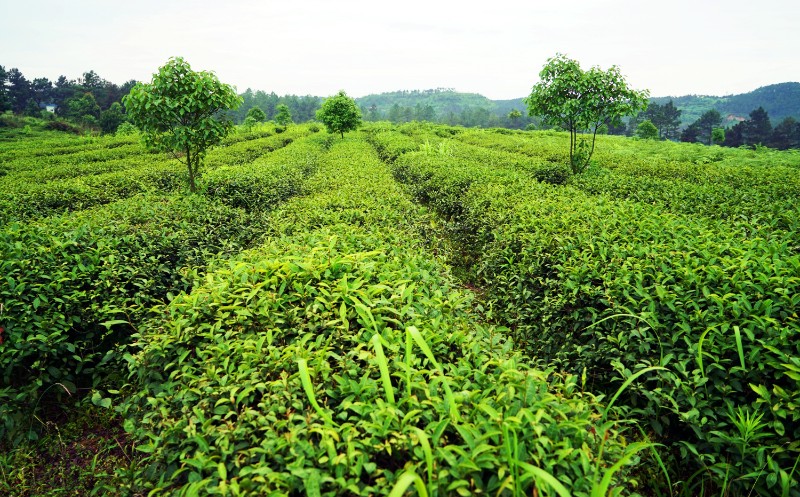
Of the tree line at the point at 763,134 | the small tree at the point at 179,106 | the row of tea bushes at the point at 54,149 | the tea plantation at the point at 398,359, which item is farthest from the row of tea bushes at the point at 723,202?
the tree line at the point at 763,134

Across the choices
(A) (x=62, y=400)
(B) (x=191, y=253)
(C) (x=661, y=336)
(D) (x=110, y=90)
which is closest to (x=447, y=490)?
(C) (x=661, y=336)

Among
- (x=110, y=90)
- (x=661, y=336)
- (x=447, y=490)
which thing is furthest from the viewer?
(x=110, y=90)

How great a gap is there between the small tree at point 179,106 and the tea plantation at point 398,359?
9.40 feet

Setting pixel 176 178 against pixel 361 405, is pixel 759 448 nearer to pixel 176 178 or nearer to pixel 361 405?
pixel 361 405

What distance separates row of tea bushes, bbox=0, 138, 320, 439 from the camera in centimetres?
317

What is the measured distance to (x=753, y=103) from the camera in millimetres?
132125

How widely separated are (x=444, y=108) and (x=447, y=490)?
204131 mm

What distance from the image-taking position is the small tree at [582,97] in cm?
1015

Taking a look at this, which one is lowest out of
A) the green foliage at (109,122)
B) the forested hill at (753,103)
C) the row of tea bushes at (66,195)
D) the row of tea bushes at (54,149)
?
the row of tea bushes at (66,195)

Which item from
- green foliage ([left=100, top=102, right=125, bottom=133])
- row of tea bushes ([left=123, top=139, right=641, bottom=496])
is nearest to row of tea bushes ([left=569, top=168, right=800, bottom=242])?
row of tea bushes ([left=123, top=139, right=641, bottom=496])

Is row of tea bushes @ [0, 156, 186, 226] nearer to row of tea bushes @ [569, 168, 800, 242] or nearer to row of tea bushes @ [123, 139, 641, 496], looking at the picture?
row of tea bushes @ [123, 139, 641, 496]

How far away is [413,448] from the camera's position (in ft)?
4.66

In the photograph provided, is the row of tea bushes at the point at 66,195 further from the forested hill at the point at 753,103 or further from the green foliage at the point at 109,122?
the forested hill at the point at 753,103

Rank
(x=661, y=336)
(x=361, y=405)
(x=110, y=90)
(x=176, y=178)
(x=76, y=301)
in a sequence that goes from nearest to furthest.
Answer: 1. (x=361, y=405)
2. (x=661, y=336)
3. (x=76, y=301)
4. (x=176, y=178)
5. (x=110, y=90)
